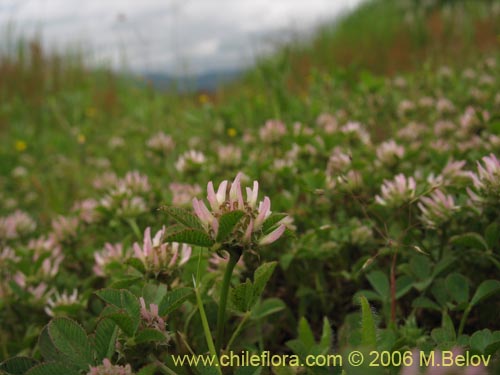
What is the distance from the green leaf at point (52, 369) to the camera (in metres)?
0.86

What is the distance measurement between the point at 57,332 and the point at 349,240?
0.92 metres

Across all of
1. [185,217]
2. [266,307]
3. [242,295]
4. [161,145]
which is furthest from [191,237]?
[161,145]

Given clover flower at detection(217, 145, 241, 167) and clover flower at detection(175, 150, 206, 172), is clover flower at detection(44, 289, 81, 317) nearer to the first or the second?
clover flower at detection(175, 150, 206, 172)

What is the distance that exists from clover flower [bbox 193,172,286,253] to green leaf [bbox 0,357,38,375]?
44 cm

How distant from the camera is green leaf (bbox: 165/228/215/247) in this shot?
2.77ft

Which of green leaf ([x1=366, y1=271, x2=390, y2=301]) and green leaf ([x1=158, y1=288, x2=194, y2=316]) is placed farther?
green leaf ([x1=366, y1=271, x2=390, y2=301])

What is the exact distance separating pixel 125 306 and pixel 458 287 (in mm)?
797

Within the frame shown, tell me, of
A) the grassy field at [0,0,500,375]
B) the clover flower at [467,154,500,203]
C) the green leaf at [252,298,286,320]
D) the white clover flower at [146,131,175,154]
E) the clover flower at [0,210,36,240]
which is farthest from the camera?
the white clover flower at [146,131,175,154]

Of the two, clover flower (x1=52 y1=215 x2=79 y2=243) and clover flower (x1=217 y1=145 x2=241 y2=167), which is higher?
clover flower (x1=217 y1=145 x2=241 y2=167)

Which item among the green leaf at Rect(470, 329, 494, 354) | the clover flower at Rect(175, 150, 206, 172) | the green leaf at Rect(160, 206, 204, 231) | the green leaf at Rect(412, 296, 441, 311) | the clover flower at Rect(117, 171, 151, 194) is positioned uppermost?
the green leaf at Rect(160, 206, 204, 231)

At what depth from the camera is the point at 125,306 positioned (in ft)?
3.14

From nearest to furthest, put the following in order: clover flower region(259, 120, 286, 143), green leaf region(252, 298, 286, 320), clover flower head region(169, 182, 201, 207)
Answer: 1. green leaf region(252, 298, 286, 320)
2. clover flower head region(169, 182, 201, 207)
3. clover flower region(259, 120, 286, 143)

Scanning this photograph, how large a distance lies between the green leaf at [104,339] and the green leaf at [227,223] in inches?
11.2

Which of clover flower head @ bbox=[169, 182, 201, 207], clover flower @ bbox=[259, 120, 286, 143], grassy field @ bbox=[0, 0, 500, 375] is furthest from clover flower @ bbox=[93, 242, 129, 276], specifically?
clover flower @ bbox=[259, 120, 286, 143]
